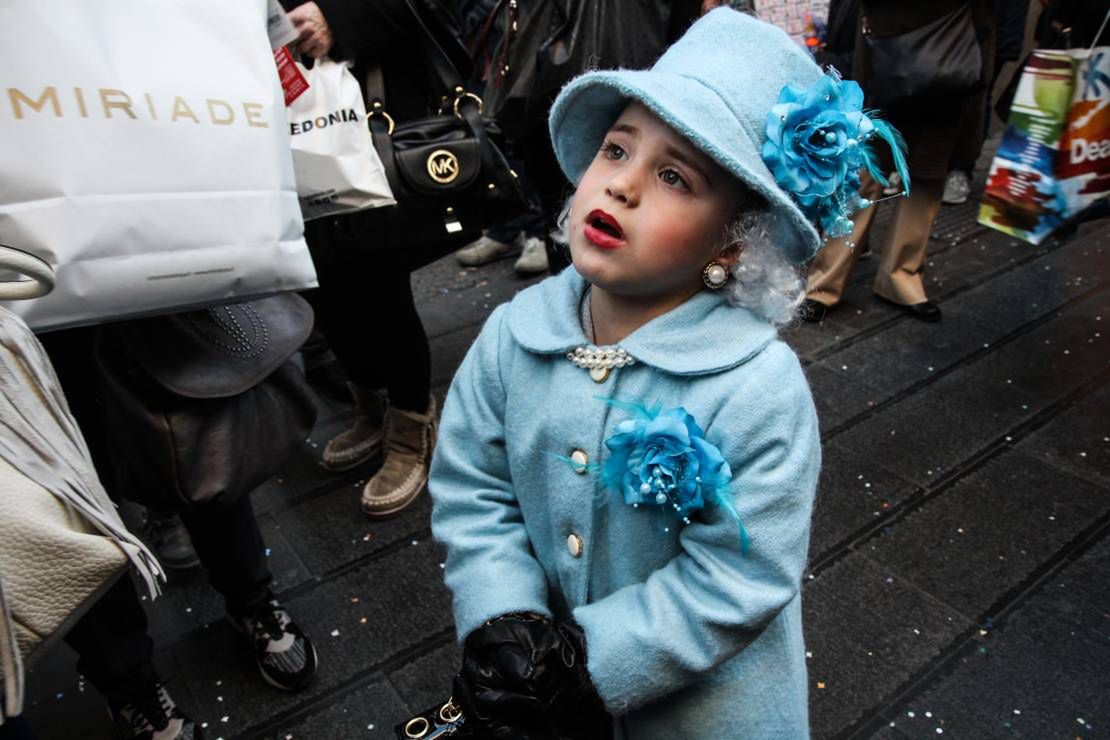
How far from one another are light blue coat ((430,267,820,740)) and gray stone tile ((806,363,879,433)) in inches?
78.4

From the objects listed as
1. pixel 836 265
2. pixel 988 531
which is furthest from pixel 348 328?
pixel 836 265

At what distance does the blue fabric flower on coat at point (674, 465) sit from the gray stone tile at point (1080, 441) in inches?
93.2

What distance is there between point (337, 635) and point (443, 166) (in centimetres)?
135

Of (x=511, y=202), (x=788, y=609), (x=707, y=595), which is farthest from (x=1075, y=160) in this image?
(x=707, y=595)

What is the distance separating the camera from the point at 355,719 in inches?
77.5

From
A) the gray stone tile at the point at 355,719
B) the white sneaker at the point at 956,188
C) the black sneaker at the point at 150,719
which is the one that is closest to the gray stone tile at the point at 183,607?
the black sneaker at the point at 150,719

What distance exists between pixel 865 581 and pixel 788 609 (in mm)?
1240

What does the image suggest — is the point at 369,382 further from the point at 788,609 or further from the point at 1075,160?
the point at 1075,160

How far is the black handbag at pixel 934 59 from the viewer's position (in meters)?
3.12

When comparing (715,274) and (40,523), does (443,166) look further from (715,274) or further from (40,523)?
(40,523)

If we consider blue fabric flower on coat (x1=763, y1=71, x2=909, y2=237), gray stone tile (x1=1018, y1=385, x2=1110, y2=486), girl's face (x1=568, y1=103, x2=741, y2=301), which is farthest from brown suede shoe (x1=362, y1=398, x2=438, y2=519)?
gray stone tile (x1=1018, y1=385, x2=1110, y2=486)

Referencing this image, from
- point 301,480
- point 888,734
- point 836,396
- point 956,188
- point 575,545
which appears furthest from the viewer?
point 956,188

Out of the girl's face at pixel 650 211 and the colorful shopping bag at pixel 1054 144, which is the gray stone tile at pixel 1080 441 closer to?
the colorful shopping bag at pixel 1054 144

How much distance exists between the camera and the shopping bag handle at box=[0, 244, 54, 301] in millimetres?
1070
